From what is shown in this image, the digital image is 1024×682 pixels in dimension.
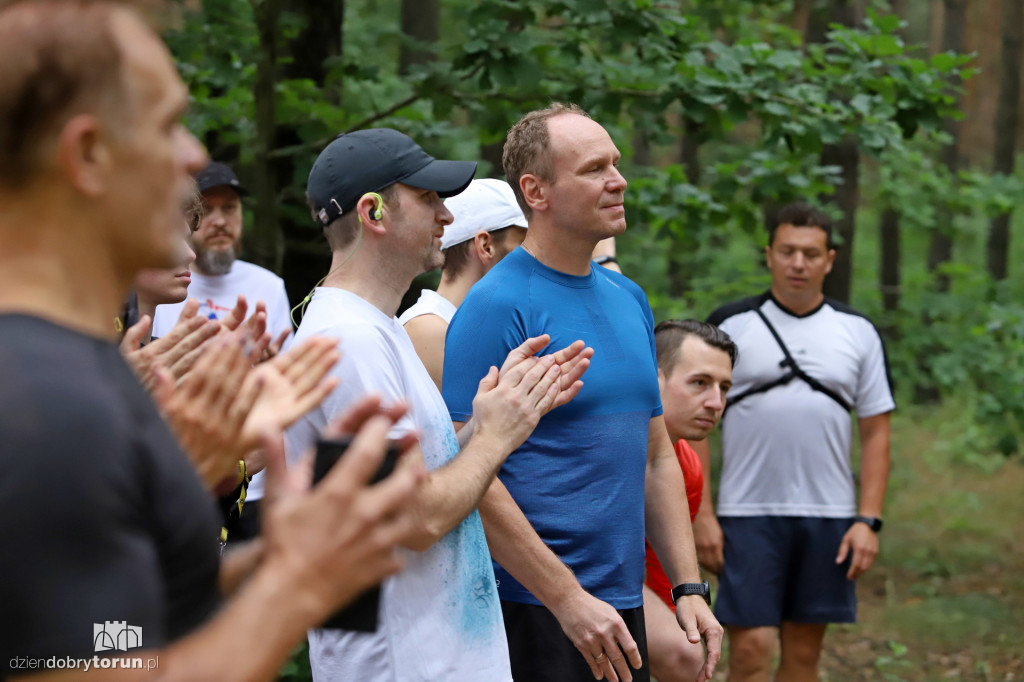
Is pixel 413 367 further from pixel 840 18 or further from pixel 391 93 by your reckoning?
pixel 840 18

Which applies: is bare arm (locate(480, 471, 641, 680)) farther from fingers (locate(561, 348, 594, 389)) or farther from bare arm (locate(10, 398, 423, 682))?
bare arm (locate(10, 398, 423, 682))

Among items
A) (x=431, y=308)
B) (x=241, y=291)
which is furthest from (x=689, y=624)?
(x=241, y=291)

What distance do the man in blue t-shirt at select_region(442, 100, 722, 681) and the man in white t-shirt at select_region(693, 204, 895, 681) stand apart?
1894 millimetres

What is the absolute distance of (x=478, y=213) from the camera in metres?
3.99

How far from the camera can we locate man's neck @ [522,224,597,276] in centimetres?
319

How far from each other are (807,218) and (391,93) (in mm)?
2881

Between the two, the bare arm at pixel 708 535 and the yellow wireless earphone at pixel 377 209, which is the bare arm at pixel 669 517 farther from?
the bare arm at pixel 708 535

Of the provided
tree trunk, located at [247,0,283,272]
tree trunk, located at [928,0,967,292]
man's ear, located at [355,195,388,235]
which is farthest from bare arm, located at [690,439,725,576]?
tree trunk, located at [928,0,967,292]

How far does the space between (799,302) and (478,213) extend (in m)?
2.13

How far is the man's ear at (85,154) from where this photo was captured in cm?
112

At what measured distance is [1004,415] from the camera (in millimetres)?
7742

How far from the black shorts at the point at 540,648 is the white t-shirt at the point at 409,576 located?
533 millimetres

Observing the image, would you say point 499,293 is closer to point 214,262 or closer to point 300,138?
point 214,262

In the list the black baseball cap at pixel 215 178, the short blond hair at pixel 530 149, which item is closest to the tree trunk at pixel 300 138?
the black baseball cap at pixel 215 178
